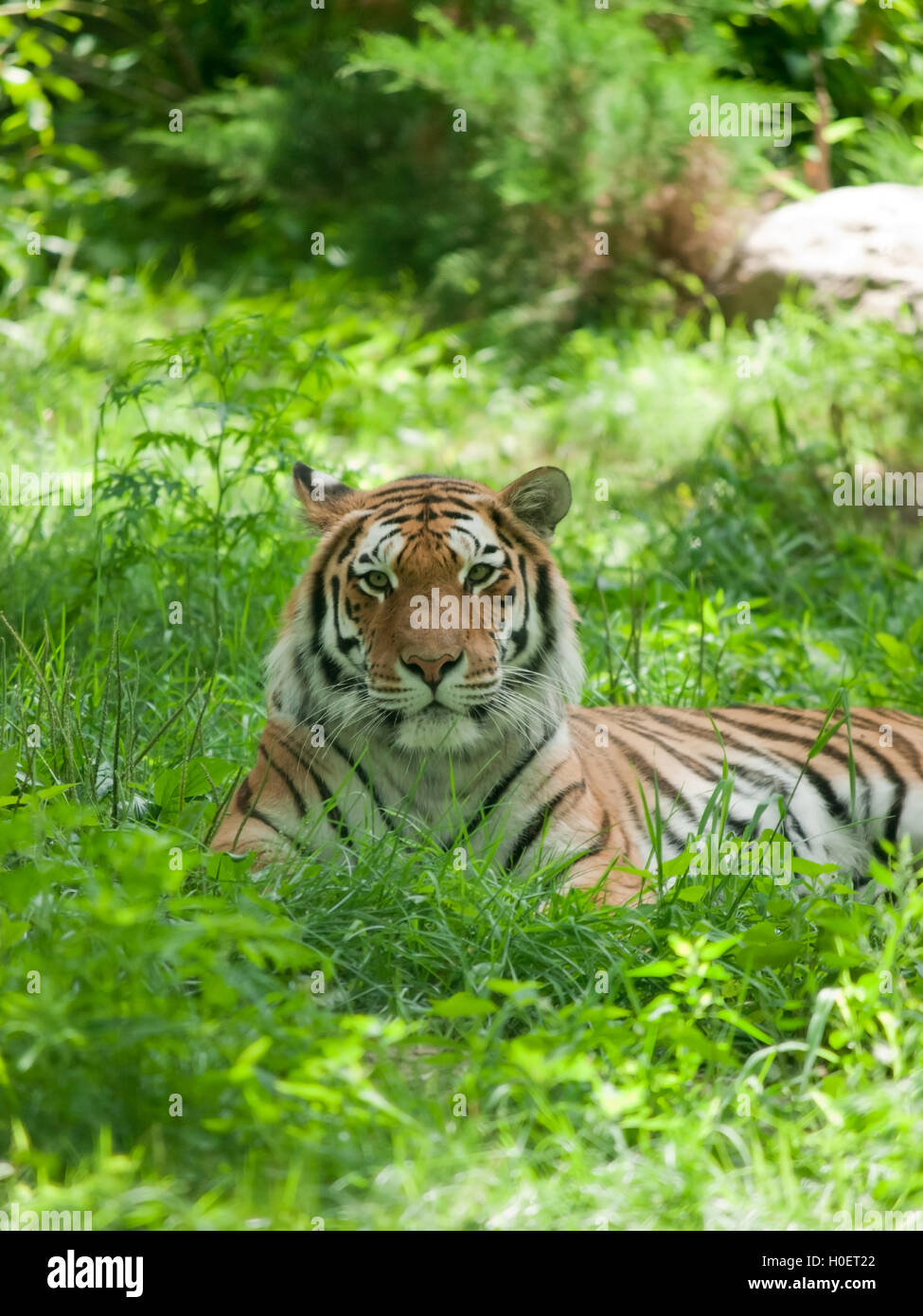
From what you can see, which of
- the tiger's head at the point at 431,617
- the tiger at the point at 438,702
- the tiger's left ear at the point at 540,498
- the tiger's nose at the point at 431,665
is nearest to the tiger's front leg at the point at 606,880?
the tiger at the point at 438,702

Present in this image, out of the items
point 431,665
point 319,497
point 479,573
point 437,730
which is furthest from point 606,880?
point 319,497

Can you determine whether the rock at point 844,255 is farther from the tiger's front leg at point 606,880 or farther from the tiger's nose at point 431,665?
the tiger's nose at point 431,665

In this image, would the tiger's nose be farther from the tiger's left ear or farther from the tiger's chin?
the tiger's left ear

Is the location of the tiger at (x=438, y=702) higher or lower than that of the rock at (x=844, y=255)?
lower

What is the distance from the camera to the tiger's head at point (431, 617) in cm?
309

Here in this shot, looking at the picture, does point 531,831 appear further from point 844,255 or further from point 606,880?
point 844,255

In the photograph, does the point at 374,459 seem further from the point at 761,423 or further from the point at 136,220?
the point at 136,220

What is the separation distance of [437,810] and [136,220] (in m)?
8.47

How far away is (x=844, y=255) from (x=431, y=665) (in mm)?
5491

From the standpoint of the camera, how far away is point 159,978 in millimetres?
2359

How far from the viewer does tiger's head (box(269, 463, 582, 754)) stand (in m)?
3.09

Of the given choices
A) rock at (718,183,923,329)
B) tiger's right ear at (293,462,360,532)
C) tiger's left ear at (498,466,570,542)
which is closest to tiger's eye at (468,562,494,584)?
tiger's left ear at (498,466,570,542)

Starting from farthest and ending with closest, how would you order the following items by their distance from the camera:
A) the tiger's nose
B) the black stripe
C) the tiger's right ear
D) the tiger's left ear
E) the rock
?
1. the rock
2. the tiger's right ear
3. the tiger's left ear
4. the black stripe
5. the tiger's nose

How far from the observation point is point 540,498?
11.2 ft
